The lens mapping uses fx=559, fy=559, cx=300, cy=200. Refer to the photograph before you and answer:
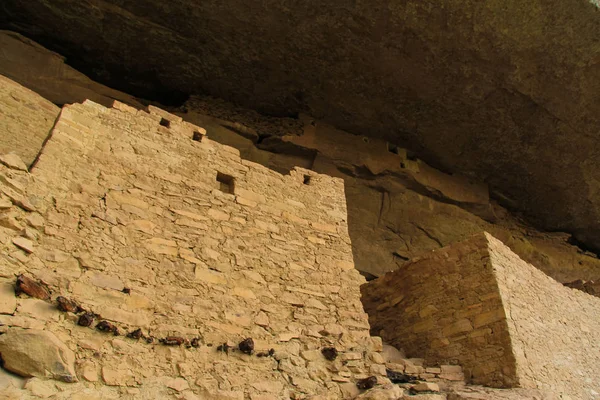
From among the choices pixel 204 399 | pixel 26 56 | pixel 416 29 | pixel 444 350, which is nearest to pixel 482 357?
pixel 444 350

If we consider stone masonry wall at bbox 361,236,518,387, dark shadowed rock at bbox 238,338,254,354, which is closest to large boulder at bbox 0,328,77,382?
dark shadowed rock at bbox 238,338,254,354

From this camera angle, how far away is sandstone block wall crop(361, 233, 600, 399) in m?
6.66

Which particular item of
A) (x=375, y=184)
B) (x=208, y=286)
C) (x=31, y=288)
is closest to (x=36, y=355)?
(x=31, y=288)

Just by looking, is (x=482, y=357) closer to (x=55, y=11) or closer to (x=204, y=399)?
(x=204, y=399)

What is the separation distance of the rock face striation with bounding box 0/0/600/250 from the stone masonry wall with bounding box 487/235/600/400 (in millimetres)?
4507

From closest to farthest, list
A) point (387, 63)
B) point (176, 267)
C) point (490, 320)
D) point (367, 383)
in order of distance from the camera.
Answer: point (176, 267), point (367, 383), point (490, 320), point (387, 63)

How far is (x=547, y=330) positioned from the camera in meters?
7.35

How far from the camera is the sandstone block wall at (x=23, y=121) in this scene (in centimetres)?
577

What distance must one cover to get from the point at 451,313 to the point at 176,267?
3.98 m

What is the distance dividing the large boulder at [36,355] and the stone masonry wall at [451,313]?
4.72 m

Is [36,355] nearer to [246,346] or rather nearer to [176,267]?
[176,267]

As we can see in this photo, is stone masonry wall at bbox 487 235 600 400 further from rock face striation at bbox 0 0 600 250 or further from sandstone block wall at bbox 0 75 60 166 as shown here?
sandstone block wall at bbox 0 75 60 166

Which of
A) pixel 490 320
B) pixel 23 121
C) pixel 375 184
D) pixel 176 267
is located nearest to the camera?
pixel 176 267

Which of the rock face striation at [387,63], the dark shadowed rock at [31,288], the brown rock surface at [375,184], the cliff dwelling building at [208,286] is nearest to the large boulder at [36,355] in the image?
the cliff dwelling building at [208,286]
